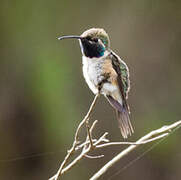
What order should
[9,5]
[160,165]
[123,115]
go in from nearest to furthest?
[123,115] < [9,5] < [160,165]

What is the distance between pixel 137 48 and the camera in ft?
12.4

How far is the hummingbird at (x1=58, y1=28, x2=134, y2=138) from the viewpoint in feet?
4.35

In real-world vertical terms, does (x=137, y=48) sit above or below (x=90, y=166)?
above

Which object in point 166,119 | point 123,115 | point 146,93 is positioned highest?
point 123,115

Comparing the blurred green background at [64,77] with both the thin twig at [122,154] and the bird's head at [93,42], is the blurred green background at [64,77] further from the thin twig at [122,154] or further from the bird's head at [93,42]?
the thin twig at [122,154]

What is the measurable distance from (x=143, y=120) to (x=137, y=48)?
602mm

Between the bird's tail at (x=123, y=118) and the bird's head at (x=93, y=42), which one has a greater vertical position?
the bird's head at (x=93, y=42)

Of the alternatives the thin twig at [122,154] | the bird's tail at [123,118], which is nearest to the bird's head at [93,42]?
the bird's tail at [123,118]

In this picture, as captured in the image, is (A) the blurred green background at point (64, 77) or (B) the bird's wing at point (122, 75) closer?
(B) the bird's wing at point (122, 75)

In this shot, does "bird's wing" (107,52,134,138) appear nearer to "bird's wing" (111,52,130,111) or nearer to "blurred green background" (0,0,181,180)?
"bird's wing" (111,52,130,111)

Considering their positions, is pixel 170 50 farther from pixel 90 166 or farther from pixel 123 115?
pixel 123 115

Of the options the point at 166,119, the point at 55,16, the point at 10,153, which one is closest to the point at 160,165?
the point at 166,119

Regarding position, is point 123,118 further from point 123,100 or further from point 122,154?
point 122,154

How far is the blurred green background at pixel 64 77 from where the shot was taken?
3.64m
